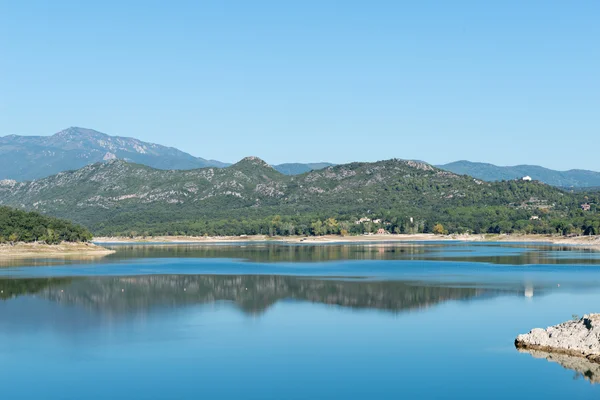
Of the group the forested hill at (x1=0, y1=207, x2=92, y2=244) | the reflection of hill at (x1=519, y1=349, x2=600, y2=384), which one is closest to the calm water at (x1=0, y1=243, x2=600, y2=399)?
the reflection of hill at (x1=519, y1=349, x2=600, y2=384)

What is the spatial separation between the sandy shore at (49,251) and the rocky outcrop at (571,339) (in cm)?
9734

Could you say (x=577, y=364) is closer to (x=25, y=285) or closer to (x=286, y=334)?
(x=286, y=334)

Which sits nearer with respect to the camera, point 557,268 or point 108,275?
point 108,275

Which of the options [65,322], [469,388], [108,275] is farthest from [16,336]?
[108,275]

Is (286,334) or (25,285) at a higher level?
(25,285)

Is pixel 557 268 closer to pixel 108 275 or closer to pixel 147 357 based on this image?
pixel 108 275

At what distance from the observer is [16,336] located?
155 feet

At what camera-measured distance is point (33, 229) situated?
13100 cm

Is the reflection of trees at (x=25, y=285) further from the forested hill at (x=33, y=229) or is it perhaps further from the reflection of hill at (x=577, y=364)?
the forested hill at (x=33, y=229)

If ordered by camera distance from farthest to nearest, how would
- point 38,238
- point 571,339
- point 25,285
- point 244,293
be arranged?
point 38,238 → point 25,285 → point 244,293 → point 571,339

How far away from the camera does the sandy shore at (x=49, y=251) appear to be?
125250mm

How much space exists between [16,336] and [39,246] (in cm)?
8784

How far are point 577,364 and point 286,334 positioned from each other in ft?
59.5

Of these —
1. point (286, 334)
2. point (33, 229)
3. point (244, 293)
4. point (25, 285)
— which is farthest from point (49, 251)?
point (286, 334)
